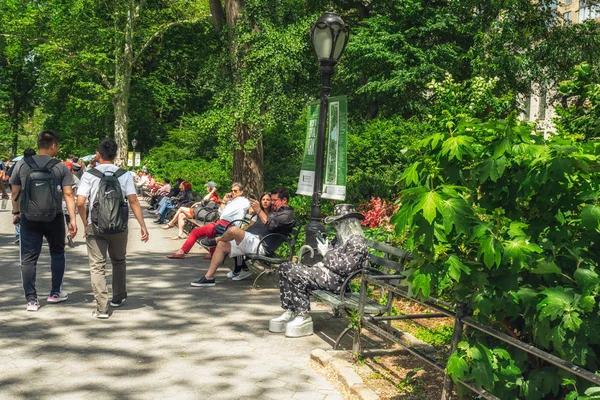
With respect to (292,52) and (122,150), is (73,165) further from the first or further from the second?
(122,150)

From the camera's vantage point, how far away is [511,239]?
137 inches

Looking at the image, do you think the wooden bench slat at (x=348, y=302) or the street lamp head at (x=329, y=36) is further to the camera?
the street lamp head at (x=329, y=36)

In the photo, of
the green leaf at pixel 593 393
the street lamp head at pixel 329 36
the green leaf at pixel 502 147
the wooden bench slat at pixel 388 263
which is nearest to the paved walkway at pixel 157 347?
the wooden bench slat at pixel 388 263

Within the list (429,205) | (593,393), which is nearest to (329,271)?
(429,205)

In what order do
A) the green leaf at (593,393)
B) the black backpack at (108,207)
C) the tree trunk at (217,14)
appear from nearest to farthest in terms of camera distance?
the green leaf at (593,393)
the black backpack at (108,207)
the tree trunk at (217,14)

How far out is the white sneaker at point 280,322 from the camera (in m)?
6.70

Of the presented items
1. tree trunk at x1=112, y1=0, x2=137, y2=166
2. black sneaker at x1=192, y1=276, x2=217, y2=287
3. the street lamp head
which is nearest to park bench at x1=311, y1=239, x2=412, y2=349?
black sneaker at x1=192, y1=276, x2=217, y2=287

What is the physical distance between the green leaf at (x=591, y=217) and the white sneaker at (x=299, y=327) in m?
3.72

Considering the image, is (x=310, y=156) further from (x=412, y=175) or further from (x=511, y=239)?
(x=511, y=239)

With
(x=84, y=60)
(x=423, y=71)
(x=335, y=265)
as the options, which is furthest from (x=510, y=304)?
(x=84, y=60)

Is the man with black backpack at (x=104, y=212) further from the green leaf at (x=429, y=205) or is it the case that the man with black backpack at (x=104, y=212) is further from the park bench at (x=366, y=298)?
the green leaf at (x=429, y=205)

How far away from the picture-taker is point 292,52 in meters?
14.6

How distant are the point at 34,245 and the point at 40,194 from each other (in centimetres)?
64

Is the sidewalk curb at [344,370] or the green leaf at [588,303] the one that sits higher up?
the green leaf at [588,303]
